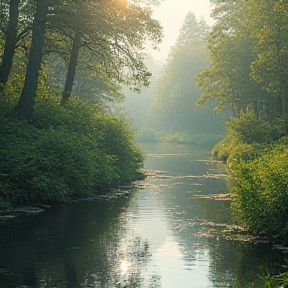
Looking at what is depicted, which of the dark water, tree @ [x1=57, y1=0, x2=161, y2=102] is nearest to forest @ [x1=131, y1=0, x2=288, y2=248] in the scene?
the dark water

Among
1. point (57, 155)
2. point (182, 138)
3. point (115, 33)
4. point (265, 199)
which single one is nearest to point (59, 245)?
point (265, 199)

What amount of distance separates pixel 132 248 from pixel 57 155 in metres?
8.10

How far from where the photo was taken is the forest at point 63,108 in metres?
→ 20.5

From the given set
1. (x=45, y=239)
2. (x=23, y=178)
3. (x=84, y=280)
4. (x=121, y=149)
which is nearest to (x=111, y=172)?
(x=121, y=149)

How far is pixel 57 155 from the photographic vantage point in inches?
846

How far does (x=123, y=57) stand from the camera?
100.0 ft

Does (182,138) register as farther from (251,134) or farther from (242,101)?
(251,134)

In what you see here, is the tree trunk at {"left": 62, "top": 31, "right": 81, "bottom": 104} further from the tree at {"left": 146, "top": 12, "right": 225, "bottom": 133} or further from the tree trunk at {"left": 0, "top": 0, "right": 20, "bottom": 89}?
the tree at {"left": 146, "top": 12, "right": 225, "bottom": 133}

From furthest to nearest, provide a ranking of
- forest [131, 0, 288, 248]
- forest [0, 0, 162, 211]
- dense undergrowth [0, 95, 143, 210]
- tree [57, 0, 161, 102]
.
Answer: tree [57, 0, 161, 102] < forest [0, 0, 162, 211] < dense undergrowth [0, 95, 143, 210] < forest [131, 0, 288, 248]

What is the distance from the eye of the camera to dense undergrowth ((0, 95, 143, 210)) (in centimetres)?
1973

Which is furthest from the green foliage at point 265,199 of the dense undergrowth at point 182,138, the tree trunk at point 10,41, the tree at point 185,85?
the tree at point 185,85

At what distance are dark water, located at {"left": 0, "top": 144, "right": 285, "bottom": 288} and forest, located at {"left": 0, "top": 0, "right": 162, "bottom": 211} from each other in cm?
129

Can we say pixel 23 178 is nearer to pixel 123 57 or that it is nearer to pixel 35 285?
pixel 35 285

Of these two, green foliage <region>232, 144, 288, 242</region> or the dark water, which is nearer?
the dark water
